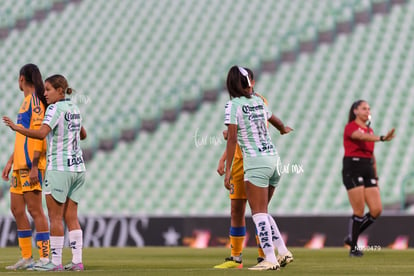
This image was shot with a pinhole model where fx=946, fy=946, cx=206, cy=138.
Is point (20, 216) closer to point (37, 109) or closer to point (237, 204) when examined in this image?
point (37, 109)

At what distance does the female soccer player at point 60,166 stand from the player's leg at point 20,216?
1.82 ft

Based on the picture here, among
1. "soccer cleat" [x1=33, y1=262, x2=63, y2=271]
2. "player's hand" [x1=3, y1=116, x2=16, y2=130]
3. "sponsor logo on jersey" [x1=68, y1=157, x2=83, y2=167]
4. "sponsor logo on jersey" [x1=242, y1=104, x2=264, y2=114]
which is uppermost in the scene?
"sponsor logo on jersey" [x1=242, y1=104, x2=264, y2=114]

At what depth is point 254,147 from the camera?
8.06 metres

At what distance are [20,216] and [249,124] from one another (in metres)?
2.43

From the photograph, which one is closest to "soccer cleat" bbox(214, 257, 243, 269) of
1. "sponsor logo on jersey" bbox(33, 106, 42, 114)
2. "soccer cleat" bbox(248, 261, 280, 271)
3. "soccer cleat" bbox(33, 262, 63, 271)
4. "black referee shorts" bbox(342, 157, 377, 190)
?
"soccer cleat" bbox(248, 261, 280, 271)

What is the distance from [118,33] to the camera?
24484 millimetres

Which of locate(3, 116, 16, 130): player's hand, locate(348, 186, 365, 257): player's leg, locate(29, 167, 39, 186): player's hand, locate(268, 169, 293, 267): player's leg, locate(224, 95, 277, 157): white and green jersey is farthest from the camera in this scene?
locate(348, 186, 365, 257): player's leg

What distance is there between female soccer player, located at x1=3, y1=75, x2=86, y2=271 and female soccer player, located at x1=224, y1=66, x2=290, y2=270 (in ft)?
4.43

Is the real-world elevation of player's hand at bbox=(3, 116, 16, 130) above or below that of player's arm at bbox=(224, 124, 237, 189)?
above

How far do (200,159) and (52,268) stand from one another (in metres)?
11.5

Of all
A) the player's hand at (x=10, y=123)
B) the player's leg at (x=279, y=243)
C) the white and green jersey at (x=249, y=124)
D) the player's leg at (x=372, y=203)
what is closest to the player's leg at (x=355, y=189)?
the player's leg at (x=372, y=203)

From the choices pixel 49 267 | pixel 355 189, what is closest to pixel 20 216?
pixel 49 267

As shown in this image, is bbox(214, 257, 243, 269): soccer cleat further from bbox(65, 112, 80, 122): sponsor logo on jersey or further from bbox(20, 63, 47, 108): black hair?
bbox(20, 63, 47, 108): black hair

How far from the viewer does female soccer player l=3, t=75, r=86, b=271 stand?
806 centimetres
